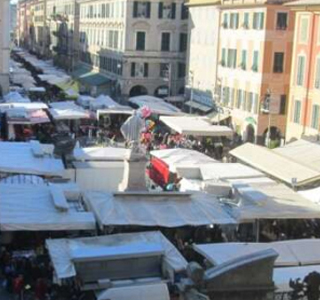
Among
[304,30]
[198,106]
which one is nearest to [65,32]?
[198,106]

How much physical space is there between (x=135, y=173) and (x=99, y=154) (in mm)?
4986

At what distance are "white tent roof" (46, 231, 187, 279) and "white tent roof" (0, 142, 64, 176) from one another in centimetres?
738

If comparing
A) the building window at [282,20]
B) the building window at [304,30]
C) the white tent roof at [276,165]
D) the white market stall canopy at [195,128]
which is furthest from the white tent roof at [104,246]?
the building window at [282,20]

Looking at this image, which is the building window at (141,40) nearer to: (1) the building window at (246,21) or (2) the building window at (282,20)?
(1) the building window at (246,21)

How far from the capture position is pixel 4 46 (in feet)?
188

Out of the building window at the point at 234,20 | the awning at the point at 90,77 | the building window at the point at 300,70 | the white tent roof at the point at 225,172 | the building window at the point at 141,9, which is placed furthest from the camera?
the awning at the point at 90,77

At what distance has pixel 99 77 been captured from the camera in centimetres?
7656

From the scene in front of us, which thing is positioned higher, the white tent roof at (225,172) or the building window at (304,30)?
the building window at (304,30)

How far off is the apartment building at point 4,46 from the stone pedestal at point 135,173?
34.9m

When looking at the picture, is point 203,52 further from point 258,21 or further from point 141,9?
point 258,21

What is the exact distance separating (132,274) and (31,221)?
354 centimetres

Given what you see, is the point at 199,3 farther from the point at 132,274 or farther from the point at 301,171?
the point at 132,274

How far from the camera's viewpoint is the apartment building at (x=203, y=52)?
54.5 meters

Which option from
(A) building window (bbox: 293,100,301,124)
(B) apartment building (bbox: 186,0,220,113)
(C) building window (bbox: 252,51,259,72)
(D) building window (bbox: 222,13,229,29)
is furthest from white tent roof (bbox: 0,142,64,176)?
(B) apartment building (bbox: 186,0,220,113)
